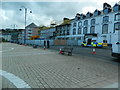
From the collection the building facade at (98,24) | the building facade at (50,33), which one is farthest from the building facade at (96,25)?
the building facade at (50,33)

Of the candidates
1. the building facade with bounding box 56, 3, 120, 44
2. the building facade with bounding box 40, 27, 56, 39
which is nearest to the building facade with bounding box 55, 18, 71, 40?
the building facade with bounding box 56, 3, 120, 44

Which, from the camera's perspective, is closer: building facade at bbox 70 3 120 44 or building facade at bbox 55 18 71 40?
building facade at bbox 70 3 120 44

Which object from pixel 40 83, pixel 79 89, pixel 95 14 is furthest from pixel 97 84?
pixel 95 14

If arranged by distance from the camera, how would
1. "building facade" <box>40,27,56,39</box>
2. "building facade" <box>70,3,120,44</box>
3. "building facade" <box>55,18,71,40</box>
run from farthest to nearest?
"building facade" <box>40,27,56,39</box> → "building facade" <box>55,18,71,40</box> → "building facade" <box>70,3,120,44</box>

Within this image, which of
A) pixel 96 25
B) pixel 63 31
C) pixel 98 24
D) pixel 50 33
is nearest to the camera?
pixel 98 24

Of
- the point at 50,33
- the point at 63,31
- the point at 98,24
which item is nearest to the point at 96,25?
the point at 98,24

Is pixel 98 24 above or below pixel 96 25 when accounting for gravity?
above

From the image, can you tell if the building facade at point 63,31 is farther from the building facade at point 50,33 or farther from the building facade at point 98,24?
the building facade at point 98,24

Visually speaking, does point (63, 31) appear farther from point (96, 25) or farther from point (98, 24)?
point (98, 24)

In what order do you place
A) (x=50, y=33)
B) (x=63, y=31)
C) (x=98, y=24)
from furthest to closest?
1. (x=50, y=33)
2. (x=63, y=31)
3. (x=98, y=24)

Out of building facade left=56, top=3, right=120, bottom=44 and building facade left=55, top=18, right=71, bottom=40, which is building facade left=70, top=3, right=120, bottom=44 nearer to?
building facade left=56, top=3, right=120, bottom=44

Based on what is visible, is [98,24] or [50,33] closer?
[98,24]

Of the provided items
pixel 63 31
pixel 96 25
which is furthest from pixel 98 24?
pixel 63 31

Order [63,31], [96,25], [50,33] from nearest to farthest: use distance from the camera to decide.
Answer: [96,25] < [63,31] < [50,33]
